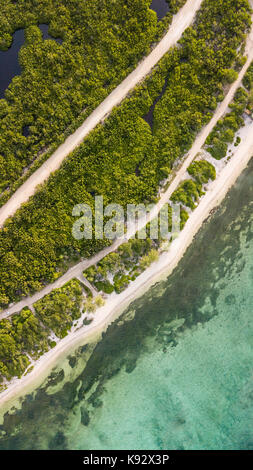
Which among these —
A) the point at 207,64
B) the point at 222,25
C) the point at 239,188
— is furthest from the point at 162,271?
the point at 222,25

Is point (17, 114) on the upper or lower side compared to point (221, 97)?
upper

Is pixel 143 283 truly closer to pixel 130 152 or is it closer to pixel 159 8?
pixel 130 152

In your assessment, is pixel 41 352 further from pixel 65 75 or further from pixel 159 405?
pixel 65 75

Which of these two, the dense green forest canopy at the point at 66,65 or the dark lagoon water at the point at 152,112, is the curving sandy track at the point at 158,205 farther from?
the dense green forest canopy at the point at 66,65

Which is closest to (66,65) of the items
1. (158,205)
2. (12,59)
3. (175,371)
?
(12,59)

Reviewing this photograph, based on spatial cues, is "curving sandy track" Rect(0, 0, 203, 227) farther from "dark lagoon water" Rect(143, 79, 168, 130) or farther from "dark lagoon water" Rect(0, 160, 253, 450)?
"dark lagoon water" Rect(0, 160, 253, 450)

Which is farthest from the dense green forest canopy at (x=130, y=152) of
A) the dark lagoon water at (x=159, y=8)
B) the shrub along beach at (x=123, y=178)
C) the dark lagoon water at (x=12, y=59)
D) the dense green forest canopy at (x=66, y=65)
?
the dark lagoon water at (x=12, y=59)
